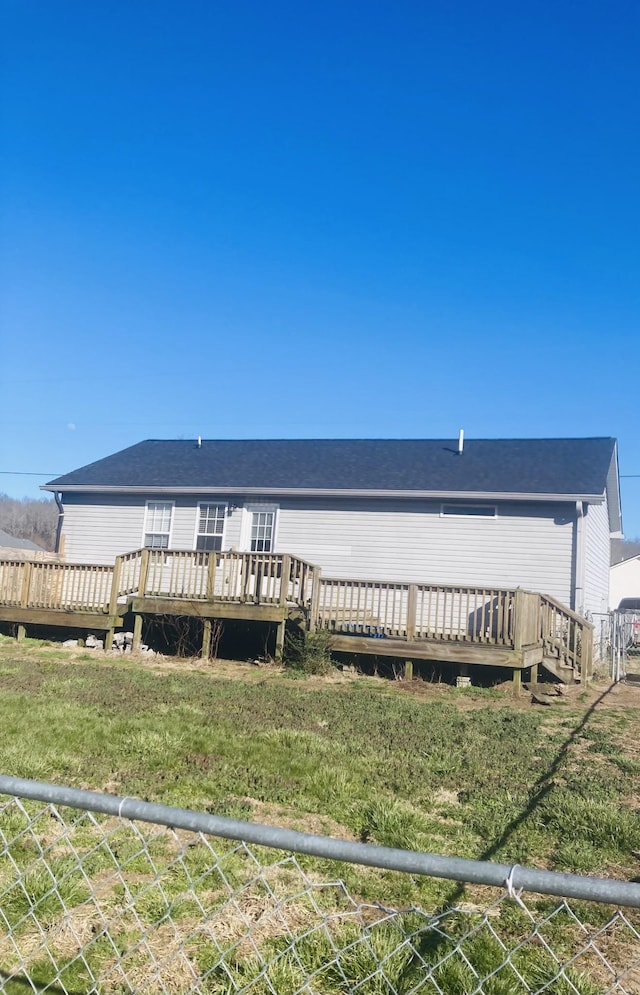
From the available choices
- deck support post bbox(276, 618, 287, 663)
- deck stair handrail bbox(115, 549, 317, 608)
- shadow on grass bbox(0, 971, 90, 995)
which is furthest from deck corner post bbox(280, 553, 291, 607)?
shadow on grass bbox(0, 971, 90, 995)

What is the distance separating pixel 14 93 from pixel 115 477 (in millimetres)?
10842

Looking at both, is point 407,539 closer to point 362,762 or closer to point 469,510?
point 469,510

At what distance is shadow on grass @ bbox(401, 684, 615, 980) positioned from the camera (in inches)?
127

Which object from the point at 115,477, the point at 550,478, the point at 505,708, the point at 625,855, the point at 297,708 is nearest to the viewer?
the point at 625,855

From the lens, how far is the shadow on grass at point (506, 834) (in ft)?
10.6

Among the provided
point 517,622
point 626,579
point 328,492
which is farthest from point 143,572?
point 626,579

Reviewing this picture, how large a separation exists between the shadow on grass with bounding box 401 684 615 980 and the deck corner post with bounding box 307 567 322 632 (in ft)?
17.8

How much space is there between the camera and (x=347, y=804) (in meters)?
5.24

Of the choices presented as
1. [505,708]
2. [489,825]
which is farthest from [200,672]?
[489,825]

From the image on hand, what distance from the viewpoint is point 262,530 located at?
61.0ft

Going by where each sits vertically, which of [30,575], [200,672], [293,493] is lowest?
[200,672]

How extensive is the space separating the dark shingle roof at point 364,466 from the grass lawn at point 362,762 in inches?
270

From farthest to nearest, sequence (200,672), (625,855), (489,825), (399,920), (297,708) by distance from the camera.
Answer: (200,672) < (297,708) < (489,825) < (625,855) < (399,920)

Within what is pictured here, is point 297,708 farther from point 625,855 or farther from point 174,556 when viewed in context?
point 174,556
